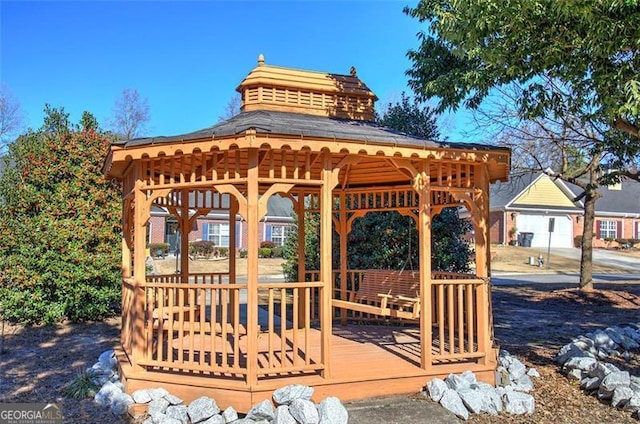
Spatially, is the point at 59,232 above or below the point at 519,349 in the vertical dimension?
above

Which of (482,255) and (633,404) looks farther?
(482,255)

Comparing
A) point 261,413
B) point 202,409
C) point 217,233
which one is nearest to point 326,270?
point 261,413

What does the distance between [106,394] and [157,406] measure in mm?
742

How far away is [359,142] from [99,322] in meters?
7.12

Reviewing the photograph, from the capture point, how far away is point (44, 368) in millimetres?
6367

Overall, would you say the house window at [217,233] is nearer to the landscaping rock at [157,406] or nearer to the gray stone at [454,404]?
the landscaping rock at [157,406]

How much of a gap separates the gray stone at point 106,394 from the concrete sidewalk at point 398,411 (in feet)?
7.56

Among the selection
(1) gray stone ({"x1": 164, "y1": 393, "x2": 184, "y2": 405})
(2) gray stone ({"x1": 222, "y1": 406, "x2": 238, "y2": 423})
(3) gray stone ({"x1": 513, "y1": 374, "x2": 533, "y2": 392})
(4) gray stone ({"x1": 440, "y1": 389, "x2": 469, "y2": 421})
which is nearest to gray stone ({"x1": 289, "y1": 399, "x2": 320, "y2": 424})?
(2) gray stone ({"x1": 222, "y1": 406, "x2": 238, "y2": 423})

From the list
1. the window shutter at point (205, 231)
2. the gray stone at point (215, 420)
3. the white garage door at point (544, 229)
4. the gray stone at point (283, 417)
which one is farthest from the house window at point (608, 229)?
the gray stone at point (215, 420)

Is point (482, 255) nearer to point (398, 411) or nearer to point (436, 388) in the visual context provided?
point (436, 388)

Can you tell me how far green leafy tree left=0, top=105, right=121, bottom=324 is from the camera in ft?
29.3

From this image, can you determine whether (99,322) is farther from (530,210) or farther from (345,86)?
(530,210)

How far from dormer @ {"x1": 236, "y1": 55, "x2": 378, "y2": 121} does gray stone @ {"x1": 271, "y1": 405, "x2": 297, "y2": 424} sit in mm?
4057

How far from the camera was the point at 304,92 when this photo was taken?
274 inches
